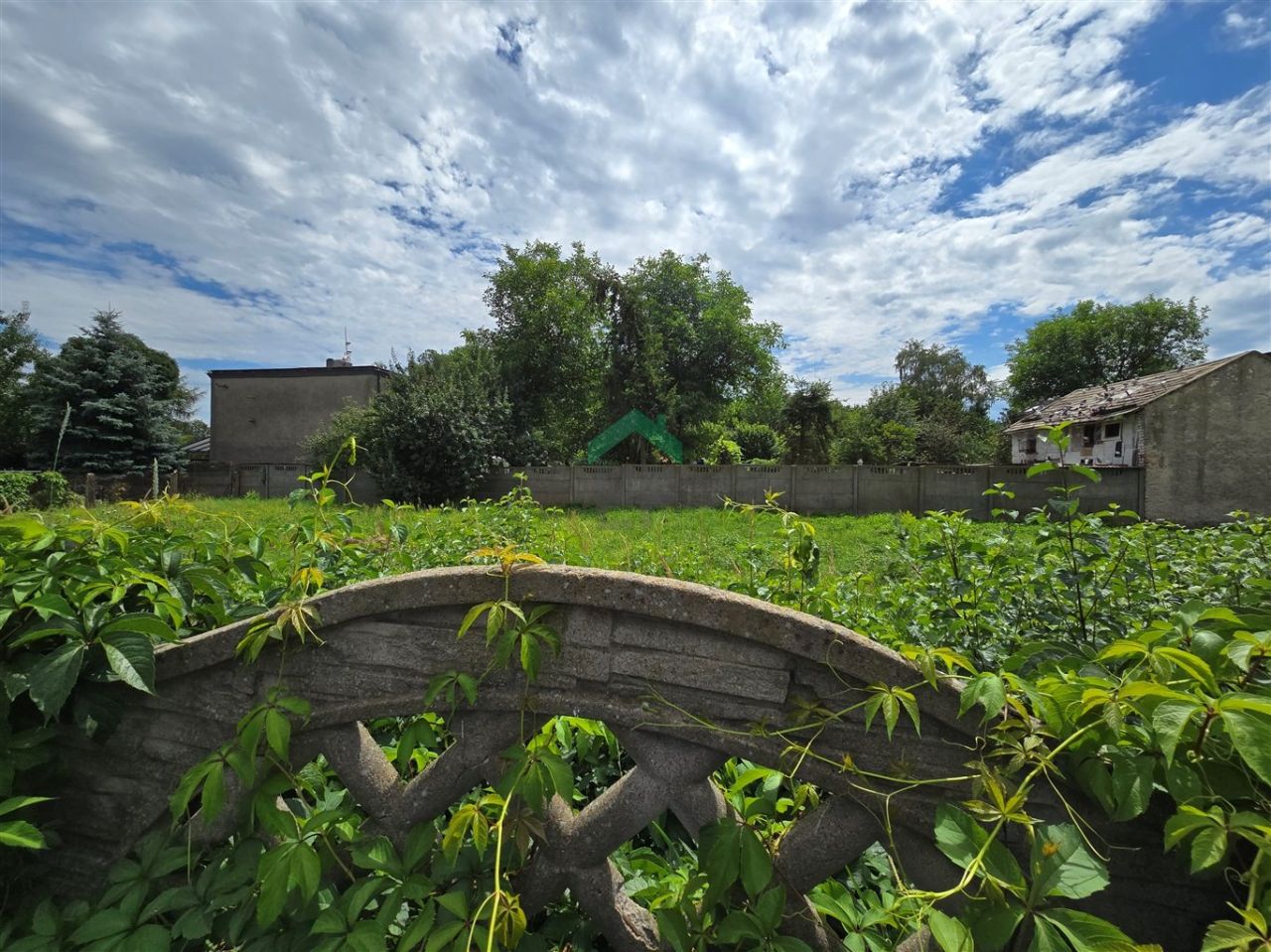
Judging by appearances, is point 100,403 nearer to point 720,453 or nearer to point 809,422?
point 720,453

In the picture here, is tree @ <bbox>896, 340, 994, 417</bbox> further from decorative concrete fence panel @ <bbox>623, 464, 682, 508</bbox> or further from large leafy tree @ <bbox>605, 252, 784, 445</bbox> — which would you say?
decorative concrete fence panel @ <bbox>623, 464, 682, 508</bbox>

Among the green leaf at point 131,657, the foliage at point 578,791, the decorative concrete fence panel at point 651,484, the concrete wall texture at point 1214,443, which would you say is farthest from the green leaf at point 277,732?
the concrete wall texture at point 1214,443

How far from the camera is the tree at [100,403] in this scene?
62.8 ft

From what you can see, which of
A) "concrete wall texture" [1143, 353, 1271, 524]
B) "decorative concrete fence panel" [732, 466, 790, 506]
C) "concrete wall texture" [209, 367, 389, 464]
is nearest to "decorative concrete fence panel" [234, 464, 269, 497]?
"concrete wall texture" [209, 367, 389, 464]

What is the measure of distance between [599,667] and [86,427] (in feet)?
86.5

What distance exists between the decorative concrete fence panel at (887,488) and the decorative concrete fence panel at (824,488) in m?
0.20

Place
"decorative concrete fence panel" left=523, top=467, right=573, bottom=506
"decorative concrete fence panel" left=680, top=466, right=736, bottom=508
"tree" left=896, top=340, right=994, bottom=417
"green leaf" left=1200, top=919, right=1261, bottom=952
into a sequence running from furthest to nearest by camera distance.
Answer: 1. "tree" left=896, top=340, right=994, bottom=417
2. "decorative concrete fence panel" left=523, top=467, right=573, bottom=506
3. "decorative concrete fence panel" left=680, top=466, right=736, bottom=508
4. "green leaf" left=1200, top=919, right=1261, bottom=952

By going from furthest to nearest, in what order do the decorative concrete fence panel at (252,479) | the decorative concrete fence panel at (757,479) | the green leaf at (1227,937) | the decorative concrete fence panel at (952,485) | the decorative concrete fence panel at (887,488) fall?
the decorative concrete fence panel at (252,479) → the decorative concrete fence panel at (757,479) → the decorative concrete fence panel at (887,488) → the decorative concrete fence panel at (952,485) → the green leaf at (1227,937)

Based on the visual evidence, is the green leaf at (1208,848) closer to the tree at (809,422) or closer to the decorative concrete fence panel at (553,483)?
the decorative concrete fence panel at (553,483)

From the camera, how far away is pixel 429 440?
15.0m

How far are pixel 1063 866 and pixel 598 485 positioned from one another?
15.2 meters

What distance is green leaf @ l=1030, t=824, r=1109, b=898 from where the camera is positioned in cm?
81

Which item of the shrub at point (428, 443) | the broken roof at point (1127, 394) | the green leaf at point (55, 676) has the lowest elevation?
the green leaf at point (55, 676)

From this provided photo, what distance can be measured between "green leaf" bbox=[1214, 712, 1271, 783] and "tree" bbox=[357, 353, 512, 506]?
15.4 metres
